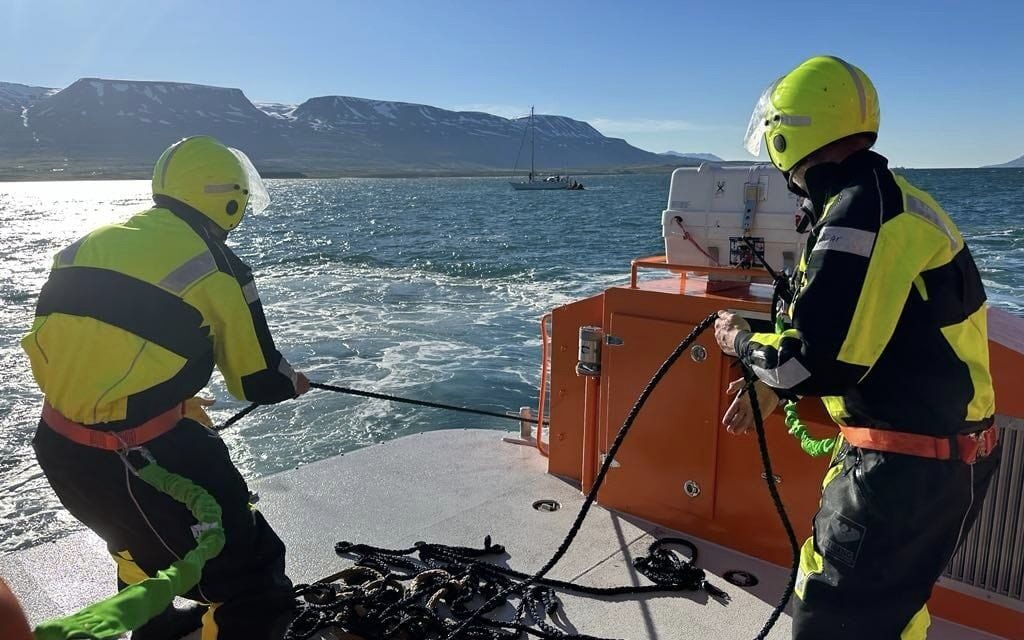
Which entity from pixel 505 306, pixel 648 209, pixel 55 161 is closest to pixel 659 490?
pixel 505 306

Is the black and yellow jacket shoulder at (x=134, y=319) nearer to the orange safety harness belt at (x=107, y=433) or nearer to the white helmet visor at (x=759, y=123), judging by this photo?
the orange safety harness belt at (x=107, y=433)

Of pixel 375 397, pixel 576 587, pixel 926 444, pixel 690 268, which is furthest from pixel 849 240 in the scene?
pixel 375 397

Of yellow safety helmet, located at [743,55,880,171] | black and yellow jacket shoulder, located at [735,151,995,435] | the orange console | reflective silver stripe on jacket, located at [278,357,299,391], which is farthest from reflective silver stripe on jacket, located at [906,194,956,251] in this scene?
reflective silver stripe on jacket, located at [278,357,299,391]

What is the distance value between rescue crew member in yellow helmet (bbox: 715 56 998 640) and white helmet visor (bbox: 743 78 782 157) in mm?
163

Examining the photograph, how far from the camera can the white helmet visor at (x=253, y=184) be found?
9.00 feet

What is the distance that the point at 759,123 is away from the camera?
2.38 meters

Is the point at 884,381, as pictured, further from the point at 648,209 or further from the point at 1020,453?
the point at 648,209

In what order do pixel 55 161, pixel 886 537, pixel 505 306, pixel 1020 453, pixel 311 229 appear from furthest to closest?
pixel 55 161, pixel 311 229, pixel 505 306, pixel 1020 453, pixel 886 537

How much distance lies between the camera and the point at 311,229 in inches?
1791

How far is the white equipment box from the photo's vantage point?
383cm

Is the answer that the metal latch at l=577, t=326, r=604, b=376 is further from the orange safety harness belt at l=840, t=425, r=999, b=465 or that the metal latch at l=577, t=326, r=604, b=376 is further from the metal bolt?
the orange safety harness belt at l=840, t=425, r=999, b=465

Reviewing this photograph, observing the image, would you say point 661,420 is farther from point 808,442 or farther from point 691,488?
point 808,442

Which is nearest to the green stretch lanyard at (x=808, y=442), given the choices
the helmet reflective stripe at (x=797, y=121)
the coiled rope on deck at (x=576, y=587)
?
the coiled rope on deck at (x=576, y=587)

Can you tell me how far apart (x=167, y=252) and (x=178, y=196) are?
0.99 feet
